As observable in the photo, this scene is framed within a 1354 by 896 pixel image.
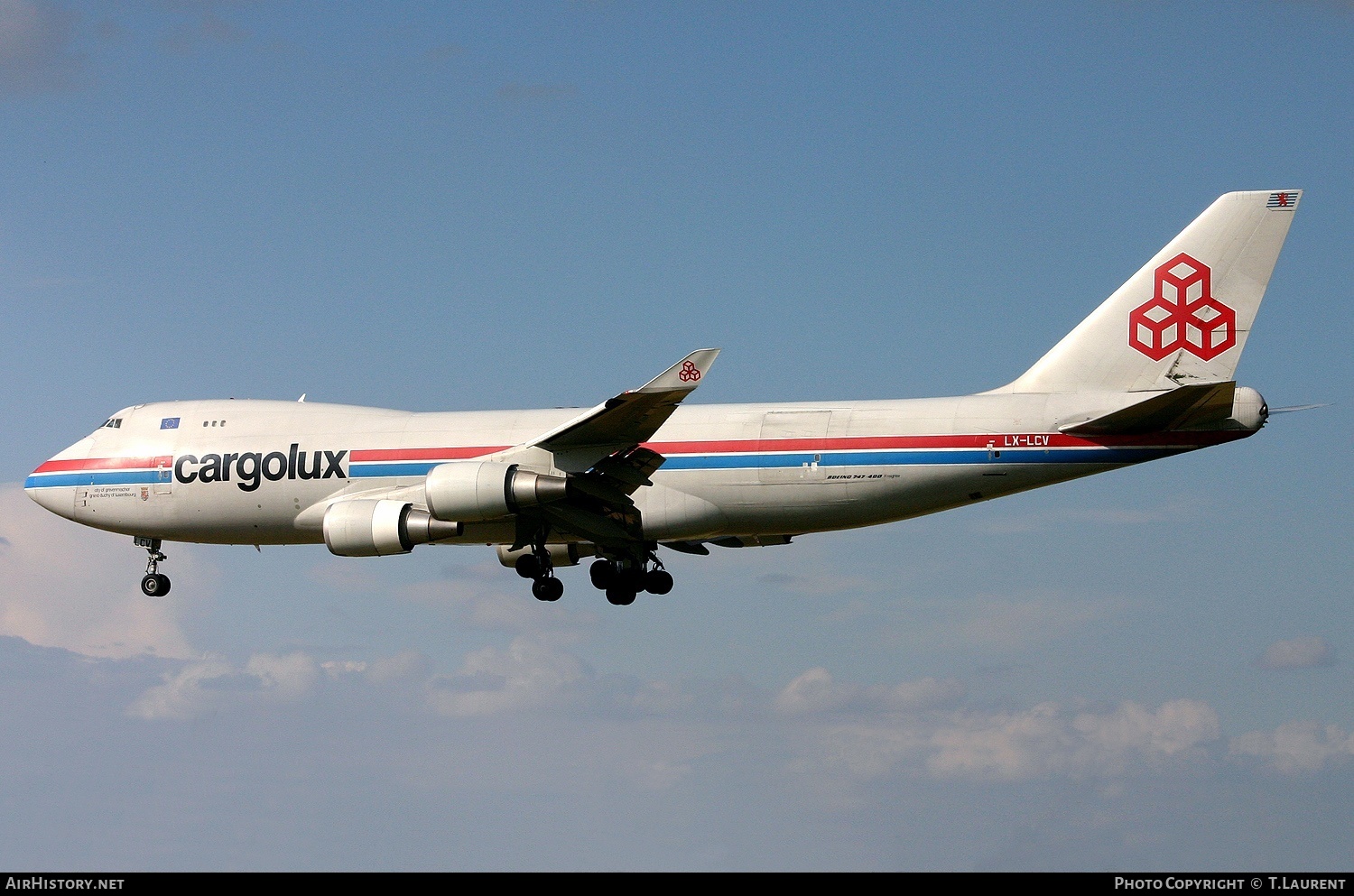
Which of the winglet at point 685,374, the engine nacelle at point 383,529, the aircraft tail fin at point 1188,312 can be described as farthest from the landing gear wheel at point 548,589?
the aircraft tail fin at point 1188,312

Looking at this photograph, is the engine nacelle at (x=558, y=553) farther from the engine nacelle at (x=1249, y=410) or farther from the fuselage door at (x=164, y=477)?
the engine nacelle at (x=1249, y=410)

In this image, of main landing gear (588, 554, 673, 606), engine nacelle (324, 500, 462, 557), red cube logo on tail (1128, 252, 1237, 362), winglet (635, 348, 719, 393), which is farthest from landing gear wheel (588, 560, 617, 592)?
red cube logo on tail (1128, 252, 1237, 362)

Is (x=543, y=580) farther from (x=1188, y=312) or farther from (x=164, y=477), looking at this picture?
(x=1188, y=312)

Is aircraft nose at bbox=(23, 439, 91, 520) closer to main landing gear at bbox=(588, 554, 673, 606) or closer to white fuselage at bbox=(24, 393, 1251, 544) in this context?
white fuselage at bbox=(24, 393, 1251, 544)

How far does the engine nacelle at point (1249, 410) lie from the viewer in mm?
32156

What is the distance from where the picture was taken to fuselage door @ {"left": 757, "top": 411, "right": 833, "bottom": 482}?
3472cm

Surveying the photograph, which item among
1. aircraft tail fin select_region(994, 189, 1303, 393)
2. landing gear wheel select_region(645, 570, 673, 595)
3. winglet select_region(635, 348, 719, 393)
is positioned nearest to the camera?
winglet select_region(635, 348, 719, 393)

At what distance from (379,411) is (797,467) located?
11.7 meters

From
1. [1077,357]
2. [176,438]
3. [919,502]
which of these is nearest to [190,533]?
[176,438]

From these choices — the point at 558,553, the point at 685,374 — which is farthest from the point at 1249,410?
the point at 558,553

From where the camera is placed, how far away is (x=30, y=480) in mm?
42156

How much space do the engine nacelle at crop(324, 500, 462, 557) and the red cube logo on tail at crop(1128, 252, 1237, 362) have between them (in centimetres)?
1644
